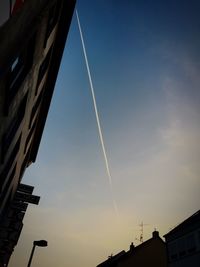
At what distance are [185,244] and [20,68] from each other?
64.8 ft

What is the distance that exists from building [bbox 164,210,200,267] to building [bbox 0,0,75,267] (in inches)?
492

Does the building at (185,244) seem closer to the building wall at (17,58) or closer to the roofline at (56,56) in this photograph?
the roofline at (56,56)

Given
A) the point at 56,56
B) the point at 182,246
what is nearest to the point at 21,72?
the point at 56,56

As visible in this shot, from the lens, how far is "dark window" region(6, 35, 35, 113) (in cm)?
784

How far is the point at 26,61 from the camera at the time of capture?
30.1 feet

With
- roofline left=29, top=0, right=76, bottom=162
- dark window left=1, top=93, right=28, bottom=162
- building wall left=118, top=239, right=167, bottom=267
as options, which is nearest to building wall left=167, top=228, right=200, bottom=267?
building wall left=118, top=239, right=167, bottom=267

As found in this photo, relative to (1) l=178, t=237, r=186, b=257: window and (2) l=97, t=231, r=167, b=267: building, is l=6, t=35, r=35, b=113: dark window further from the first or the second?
(2) l=97, t=231, r=167, b=267: building

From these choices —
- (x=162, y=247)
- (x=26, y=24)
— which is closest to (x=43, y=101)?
(x=26, y=24)

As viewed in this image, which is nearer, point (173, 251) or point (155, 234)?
point (173, 251)

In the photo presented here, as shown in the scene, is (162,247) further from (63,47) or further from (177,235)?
(63,47)

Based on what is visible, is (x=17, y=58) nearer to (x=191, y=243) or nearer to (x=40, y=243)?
(x=40, y=243)

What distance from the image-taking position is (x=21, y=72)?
29.4 ft

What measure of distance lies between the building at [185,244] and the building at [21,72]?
12496mm

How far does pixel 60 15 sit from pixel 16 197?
10958 mm
